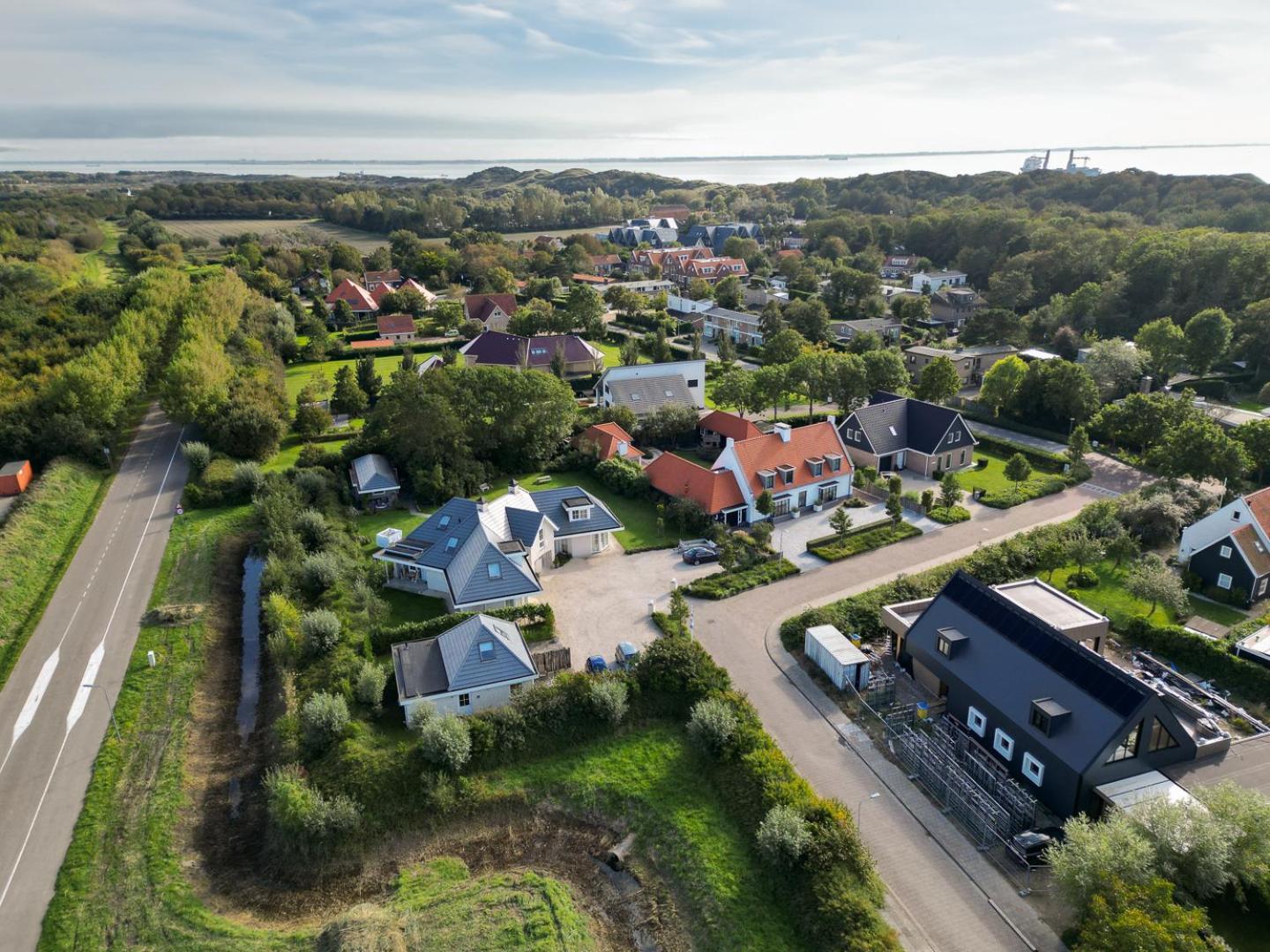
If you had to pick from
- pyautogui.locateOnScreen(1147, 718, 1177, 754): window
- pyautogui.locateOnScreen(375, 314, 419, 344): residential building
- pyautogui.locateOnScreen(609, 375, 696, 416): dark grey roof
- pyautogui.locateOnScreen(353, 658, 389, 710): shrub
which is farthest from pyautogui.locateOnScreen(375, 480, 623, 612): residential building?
pyautogui.locateOnScreen(375, 314, 419, 344): residential building

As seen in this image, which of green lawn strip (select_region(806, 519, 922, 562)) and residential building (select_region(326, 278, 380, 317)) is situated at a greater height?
residential building (select_region(326, 278, 380, 317))

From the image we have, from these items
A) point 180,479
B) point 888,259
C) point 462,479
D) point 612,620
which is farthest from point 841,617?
point 888,259

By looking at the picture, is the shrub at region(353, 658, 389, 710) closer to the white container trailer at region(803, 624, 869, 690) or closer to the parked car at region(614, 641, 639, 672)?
the parked car at region(614, 641, 639, 672)

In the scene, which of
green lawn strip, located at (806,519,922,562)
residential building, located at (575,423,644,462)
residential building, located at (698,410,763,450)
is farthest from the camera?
residential building, located at (698,410,763,450)

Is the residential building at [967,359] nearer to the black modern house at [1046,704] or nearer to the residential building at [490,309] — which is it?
the black modern house at [1046,704]

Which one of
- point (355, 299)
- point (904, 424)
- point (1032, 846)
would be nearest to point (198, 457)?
point (904, 424)

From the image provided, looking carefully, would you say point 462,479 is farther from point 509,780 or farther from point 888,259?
point 888,259
